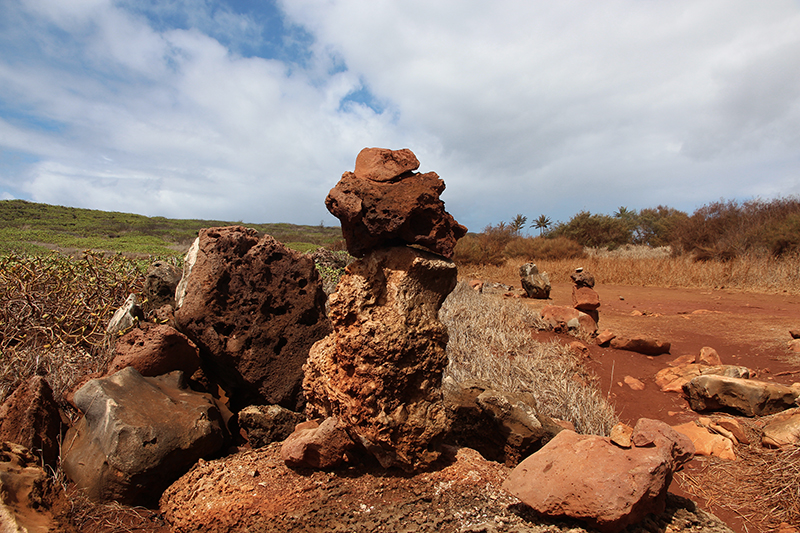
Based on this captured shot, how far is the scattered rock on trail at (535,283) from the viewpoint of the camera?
9.73 metres

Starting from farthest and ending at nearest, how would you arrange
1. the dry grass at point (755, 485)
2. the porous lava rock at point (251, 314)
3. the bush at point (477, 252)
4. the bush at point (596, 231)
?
the bush at point (596, 231) < the bush at point (477, 252) < the porous lava rock at point (251, 314) < the dry grass at point (755, 485)

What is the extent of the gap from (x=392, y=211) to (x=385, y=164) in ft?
1.16

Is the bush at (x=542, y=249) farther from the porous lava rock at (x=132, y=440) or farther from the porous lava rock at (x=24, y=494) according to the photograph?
the porous lava rock at (x=24, y=494)

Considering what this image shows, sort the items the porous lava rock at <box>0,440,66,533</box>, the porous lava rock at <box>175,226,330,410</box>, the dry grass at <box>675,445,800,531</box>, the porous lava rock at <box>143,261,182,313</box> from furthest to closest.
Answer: the porous lava rock at <box>143,261,182,313</box>, the porous lava rock at <box>175,226,330,410</box>, the dry grass at <box>675,445,800,531</box>, the porous lava rock at <box>0,440,66,533</box>

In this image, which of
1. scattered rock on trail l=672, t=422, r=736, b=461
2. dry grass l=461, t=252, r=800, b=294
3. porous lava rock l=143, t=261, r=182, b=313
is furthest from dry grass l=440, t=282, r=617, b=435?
dry grass l=461, t=252, r=800, b=294

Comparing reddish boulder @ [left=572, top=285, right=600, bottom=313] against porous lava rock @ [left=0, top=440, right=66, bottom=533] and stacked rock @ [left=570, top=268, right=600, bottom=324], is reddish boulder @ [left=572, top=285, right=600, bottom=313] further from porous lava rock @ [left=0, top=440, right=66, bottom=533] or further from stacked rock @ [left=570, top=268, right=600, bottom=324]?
porous lava rock @ [left=0, top=440, right=66, bottom=533]

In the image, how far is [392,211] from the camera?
7.22ft

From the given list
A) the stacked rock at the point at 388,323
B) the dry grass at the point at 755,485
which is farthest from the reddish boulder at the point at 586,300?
the stacked rock at the point at 388,323

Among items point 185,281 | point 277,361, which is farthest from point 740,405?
point 185,281

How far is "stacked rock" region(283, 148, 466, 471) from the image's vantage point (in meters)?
2.12

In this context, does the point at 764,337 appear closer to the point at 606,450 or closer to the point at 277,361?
the point at 606,450

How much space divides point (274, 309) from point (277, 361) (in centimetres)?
38

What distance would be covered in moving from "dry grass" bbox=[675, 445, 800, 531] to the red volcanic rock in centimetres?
283

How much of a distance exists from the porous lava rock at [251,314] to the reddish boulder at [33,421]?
0.83 metres
